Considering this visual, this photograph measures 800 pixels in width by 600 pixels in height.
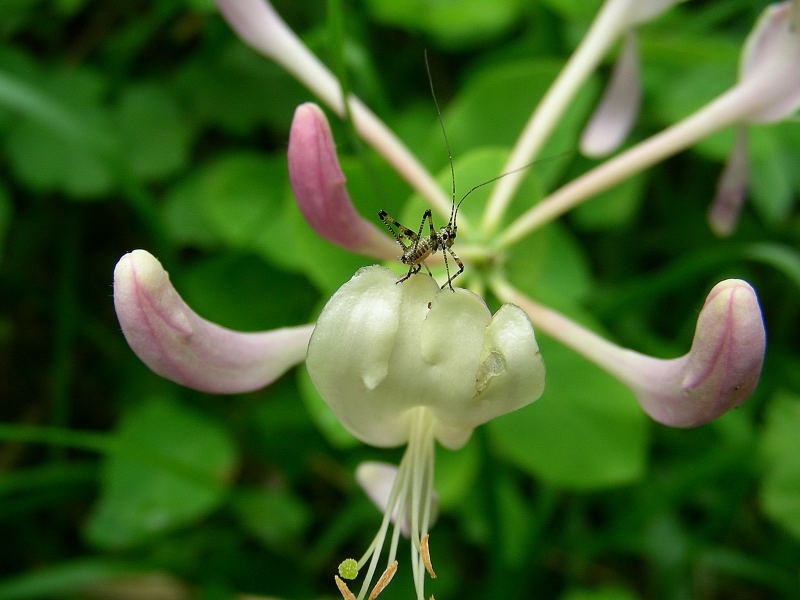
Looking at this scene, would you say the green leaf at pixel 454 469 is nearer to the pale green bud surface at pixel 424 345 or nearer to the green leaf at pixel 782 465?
the green leaf at pixel 782 465

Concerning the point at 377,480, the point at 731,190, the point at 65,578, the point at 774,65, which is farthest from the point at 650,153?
the point at 65,578

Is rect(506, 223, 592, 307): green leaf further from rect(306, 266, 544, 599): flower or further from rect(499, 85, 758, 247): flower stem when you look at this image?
rect(306, 266, 544, 599): flower

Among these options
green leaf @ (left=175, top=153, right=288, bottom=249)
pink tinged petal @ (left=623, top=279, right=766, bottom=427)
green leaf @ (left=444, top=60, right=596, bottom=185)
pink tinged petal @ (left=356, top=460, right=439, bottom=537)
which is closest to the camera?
pink tinged petal @ (left=623, top=279, right=766, bottom=427)

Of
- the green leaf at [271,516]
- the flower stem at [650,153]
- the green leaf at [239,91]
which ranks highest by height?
the green leaf at [239,91]

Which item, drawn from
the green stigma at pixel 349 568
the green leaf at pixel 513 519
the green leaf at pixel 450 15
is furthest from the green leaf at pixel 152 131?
the green stigma at pixel 349 568

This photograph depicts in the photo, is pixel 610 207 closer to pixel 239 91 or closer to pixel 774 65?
pixel 774 65

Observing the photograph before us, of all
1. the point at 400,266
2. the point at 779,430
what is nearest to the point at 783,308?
the point at 779,430

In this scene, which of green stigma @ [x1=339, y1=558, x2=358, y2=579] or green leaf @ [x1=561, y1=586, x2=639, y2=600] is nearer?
green stigma @ [x1=339, y1=558, x2=358, y2=579]

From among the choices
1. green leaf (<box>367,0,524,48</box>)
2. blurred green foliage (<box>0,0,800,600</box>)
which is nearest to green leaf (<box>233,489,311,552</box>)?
blurred green foliage (<box>0,0,800,600</box>)
